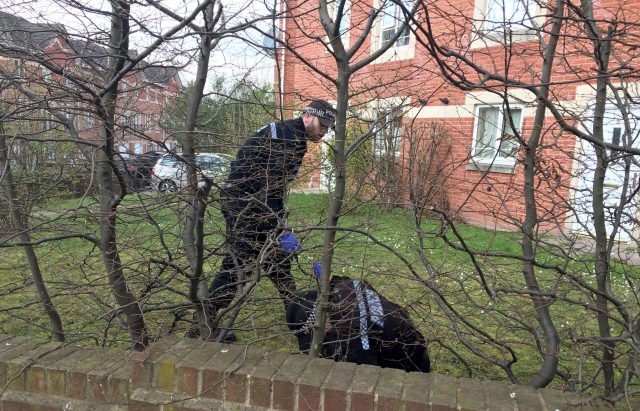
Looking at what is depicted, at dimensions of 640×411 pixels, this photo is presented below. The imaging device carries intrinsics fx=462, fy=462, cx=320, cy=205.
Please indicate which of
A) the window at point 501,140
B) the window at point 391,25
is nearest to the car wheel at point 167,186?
the window at point 391,25

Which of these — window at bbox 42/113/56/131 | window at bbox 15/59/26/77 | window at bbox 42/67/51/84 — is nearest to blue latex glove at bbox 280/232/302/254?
window at bbox 42/67/51/84

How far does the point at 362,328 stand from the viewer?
246 centimetres

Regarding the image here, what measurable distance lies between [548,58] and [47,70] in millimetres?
2408

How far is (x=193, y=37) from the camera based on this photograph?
7.56 ft

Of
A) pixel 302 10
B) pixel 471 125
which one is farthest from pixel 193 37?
pixel 471 125

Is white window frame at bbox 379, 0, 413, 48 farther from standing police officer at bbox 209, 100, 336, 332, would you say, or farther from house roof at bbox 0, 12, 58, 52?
house roof at bbox 0, 12, 58, 52

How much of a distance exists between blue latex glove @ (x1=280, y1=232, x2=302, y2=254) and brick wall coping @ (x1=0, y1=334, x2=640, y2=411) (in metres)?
0.55

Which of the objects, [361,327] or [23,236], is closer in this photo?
[361,327]

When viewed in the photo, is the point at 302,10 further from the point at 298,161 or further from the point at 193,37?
the point at 298,161

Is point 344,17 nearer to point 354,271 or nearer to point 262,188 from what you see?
point 262,188

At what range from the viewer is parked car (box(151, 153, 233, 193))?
2143mm

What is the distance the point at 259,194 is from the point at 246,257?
1.56 feet

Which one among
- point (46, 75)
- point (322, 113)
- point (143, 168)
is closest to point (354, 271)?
point (322, 113)

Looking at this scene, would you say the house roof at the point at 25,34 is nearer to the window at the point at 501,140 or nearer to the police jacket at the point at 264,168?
the police jacket at the point at 264,168
